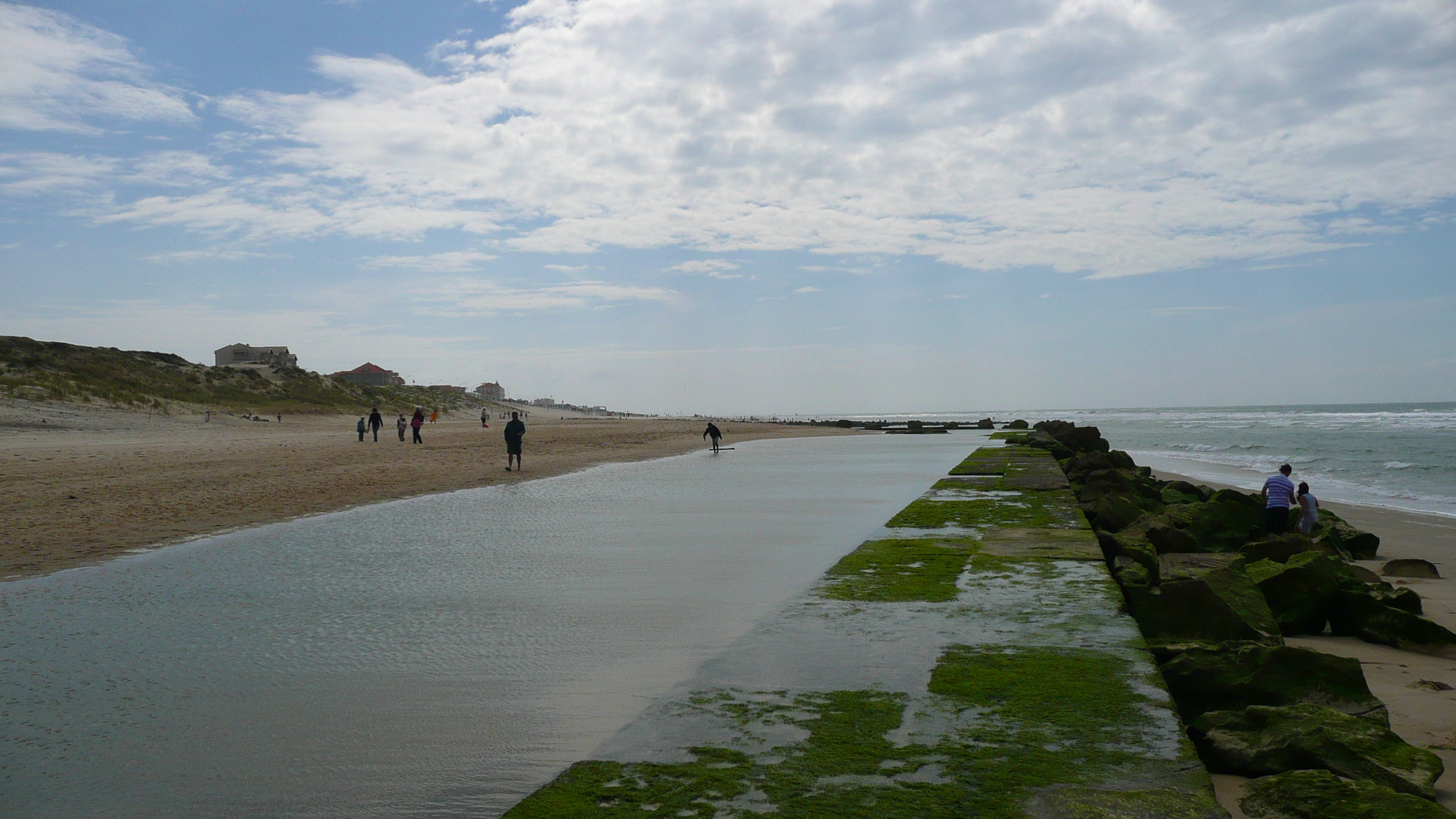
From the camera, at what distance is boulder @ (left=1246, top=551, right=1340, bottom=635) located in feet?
22.9

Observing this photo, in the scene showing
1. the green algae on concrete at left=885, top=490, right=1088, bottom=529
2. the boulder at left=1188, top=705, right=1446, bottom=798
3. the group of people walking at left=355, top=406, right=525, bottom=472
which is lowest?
the boulder at left=1188, top=705, right=1446, bottom=798

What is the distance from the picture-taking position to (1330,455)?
30453mm

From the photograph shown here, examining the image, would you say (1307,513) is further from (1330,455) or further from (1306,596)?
(1330,455)

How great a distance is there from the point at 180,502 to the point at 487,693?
36.5 feet

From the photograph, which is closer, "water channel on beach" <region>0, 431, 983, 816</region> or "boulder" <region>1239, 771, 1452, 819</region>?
"boulder" <region>1239, 771, 1452, 819</region>

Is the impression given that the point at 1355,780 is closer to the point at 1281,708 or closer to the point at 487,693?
the point at 1281,708

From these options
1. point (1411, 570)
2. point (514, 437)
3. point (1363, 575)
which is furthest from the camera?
point (514, 437)

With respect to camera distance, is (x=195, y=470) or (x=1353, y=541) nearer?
(x=1353, y=541)

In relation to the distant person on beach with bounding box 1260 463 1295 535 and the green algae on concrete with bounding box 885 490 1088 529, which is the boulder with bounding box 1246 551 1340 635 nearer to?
the green algae on concrete with bounding box 885 490 1088 529

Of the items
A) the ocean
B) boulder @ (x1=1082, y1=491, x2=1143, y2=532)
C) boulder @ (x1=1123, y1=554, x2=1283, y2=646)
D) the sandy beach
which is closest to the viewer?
boulder @ (x1=1123, y1=554, x2=1283, y2=646)

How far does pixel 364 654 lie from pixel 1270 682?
15.3 ft

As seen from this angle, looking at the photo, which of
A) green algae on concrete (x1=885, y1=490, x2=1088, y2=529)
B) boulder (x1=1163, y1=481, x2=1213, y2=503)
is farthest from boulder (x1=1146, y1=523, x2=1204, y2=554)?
boulder (x1=1163, y1=481, x2=1213, y2=503)

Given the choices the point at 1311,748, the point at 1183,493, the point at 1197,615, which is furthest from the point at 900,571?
the point at 1183,493

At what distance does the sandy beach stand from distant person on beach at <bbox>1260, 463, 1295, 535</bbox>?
12.1m
